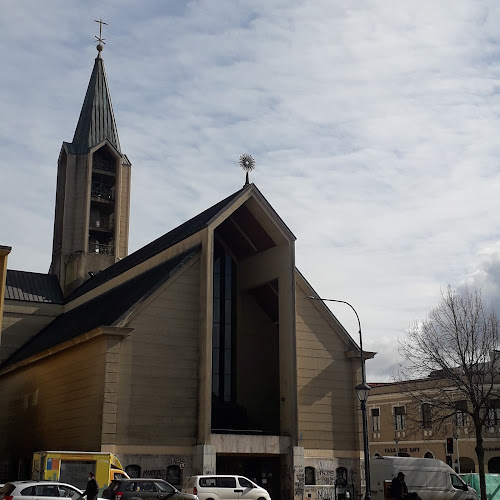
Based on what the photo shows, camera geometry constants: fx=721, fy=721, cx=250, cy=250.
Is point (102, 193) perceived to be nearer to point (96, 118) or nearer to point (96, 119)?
point (96, 119)

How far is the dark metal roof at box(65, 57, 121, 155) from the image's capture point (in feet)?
193

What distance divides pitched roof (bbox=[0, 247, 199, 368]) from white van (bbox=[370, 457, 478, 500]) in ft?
43.2

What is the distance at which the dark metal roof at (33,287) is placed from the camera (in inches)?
2101

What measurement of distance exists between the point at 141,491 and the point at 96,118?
42974mm

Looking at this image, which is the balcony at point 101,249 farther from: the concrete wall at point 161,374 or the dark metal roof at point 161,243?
the concrete wall at point 161,374

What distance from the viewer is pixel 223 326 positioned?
127 ft

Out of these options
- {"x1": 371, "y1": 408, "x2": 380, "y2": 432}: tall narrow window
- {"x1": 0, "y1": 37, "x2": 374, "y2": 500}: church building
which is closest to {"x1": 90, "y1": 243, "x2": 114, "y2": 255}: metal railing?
{"x1": 0, "y1": 37, "x2": 374, "y2": 500}: church building

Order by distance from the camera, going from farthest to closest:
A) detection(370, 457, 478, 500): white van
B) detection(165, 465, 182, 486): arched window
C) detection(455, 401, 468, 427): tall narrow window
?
detection(455, 401, 468, 427): tall narrow window < detection(370, 457, 478, 500): white van < detection(165, 465, 182, 486): arched window

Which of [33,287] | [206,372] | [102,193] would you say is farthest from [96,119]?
[206,372]

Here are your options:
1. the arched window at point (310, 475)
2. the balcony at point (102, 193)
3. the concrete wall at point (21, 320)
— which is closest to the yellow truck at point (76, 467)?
the arched window at point (310, 475)

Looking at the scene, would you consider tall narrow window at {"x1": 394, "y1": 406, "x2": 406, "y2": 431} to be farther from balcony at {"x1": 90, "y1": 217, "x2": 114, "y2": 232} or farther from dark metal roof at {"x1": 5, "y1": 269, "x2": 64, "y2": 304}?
dark metal roof at {"x1": 5, "y1": 269, "x2": 64, "y2": 304}

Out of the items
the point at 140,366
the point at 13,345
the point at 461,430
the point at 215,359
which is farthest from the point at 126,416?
the point at 461,430

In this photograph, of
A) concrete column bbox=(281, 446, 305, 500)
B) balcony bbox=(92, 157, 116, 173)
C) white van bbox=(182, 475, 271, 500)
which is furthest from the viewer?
balcony bbox=(92, 157, 116, 173)

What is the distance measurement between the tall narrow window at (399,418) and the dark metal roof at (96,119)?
103ft
